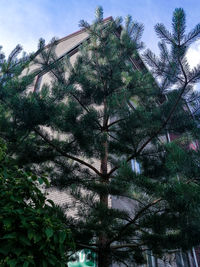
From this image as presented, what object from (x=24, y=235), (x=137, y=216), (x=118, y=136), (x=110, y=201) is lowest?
(x=24, y=235)

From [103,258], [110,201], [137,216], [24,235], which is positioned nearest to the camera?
[24,235]

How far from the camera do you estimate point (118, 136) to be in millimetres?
4609

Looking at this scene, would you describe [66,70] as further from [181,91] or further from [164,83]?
[181,91]

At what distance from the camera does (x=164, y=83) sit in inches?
168

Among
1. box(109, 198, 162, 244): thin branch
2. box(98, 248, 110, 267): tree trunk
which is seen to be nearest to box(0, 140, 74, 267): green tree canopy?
box(109, 198, 162, 244): thin branch

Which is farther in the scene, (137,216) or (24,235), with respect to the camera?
(137,216)

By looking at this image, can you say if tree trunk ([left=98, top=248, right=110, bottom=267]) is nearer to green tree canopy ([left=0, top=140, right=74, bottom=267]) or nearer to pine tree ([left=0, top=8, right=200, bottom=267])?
pine tree ([left=0, top=8, right=200, bottom=267])

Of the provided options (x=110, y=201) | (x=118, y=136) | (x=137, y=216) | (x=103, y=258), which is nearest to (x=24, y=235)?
(x=137, y=216)

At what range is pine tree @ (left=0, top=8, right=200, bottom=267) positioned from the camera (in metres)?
3.21

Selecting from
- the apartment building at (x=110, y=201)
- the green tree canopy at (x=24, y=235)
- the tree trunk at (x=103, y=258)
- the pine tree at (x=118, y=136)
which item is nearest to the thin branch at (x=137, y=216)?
the pine tree at (x=118, y=136)

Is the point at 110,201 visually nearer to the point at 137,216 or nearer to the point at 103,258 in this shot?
the point at 103,258

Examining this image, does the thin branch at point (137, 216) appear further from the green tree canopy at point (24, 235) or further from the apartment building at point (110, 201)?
the green tree canopy at point (24, 235)

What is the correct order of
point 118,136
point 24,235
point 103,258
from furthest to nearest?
point 118,136 → point 103,258 → point 24,235

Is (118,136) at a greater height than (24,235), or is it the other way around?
(118,136)
